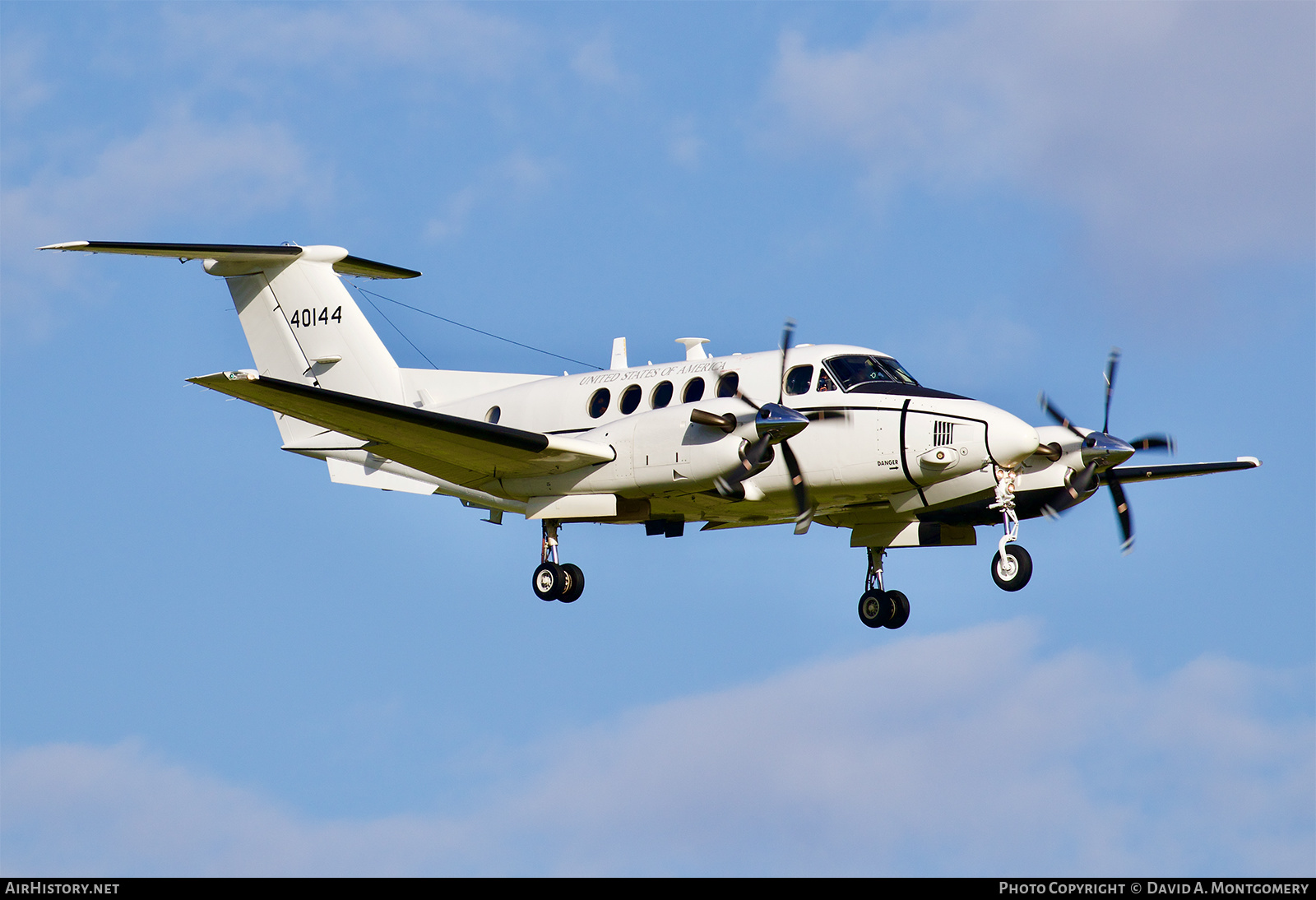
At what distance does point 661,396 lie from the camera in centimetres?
2025

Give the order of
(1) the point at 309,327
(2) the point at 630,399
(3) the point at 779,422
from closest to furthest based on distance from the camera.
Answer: (3) the point at 779,422 < (2) the point at 630,399 < (1) the point at 309,327

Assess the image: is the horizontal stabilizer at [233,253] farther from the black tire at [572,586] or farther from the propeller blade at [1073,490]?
the propeller blade at [1073,490]

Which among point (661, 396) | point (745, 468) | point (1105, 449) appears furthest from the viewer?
point (661, 396)

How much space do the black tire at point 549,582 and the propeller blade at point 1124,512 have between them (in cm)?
758

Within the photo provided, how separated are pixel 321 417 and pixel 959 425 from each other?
7.99 m

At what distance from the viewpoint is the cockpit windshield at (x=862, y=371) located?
757 inches

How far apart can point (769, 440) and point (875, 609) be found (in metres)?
Result: 4.57

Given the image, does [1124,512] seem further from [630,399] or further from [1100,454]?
[630,399]

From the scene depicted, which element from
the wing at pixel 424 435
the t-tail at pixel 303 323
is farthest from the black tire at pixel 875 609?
the t-tail at pixel 303 323

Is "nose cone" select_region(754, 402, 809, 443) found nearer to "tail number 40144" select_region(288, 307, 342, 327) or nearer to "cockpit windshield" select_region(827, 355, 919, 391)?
"cockpit windshield" select_region(827, 355, 919, 391)

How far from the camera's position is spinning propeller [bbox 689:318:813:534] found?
59.2 ft

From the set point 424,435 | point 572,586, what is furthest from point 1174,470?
point 424,435
